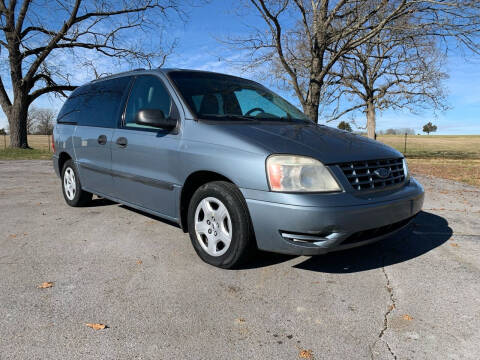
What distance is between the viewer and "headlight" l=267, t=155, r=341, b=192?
271 cm

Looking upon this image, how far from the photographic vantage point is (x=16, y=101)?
17.8 meters

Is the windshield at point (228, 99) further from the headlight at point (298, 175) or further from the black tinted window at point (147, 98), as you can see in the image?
the headlight at point (298, 175)

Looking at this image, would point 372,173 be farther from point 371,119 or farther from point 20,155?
point 371,119

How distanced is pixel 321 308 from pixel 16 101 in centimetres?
1941

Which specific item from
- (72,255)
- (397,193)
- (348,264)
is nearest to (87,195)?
(72,255)

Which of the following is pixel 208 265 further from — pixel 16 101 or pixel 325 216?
pixel 16 101

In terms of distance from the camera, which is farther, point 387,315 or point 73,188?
point 73,188

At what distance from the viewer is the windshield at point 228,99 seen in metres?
3.58

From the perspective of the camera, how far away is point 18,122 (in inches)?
711

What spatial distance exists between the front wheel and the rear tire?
2.65 m

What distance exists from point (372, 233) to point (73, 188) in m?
4.23

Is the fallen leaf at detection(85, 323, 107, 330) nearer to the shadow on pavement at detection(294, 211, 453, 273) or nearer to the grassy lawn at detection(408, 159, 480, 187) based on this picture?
the shadow on pavement at detection(294, 211, 453, 273)

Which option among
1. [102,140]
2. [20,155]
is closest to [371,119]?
[20,155]

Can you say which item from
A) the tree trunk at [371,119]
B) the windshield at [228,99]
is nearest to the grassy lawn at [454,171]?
the windshield at [228,99]
